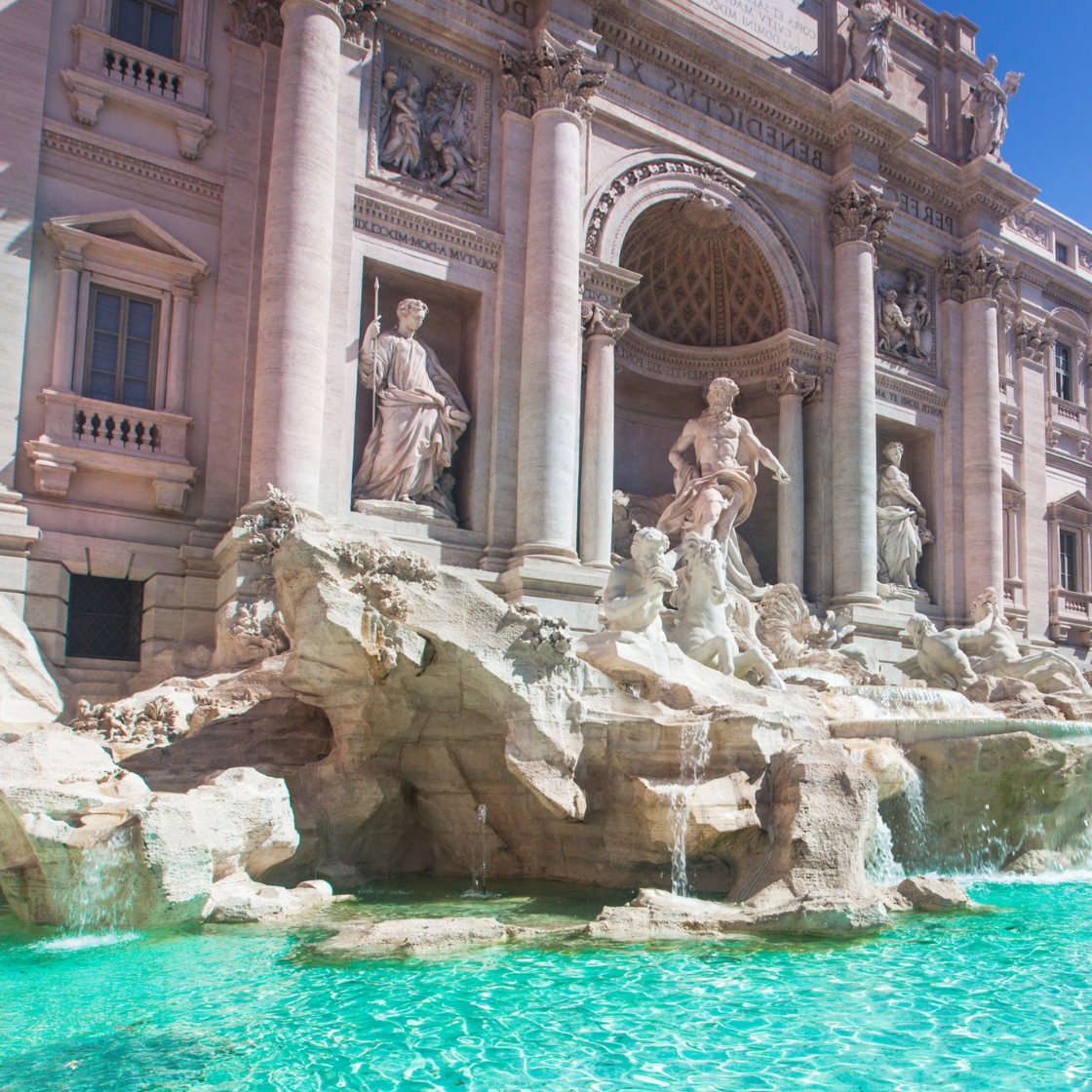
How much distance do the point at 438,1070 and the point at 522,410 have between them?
11028 millimetres

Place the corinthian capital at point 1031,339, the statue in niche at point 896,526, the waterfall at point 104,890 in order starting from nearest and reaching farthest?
the waterfall at point 104,890, the statue in niche at point 896,526, the corinthian capital at point 1031,339

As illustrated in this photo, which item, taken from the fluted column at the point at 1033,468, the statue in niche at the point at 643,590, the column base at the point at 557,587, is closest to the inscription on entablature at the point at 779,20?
the fluted column at the point at 1033,468

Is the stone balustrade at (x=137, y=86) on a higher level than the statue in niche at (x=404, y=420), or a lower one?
higher

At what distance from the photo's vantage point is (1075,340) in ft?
83.6

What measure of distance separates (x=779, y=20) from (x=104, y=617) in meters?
15.8

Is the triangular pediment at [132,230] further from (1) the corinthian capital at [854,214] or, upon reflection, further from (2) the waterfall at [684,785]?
(1) the corinthian capital at [854,214]

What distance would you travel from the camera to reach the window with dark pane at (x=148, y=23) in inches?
527

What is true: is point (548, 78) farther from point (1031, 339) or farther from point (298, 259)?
point (1031, 339)

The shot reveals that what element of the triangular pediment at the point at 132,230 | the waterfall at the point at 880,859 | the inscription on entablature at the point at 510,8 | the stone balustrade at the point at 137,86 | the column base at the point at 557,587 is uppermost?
the inscription on entablature at the point at 510,8

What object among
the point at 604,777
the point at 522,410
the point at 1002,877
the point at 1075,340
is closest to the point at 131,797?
the point at 604,777

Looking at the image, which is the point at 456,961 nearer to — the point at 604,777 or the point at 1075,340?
the point at 604,777

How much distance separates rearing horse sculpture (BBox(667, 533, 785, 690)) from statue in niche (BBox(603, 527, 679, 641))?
128 centimetres

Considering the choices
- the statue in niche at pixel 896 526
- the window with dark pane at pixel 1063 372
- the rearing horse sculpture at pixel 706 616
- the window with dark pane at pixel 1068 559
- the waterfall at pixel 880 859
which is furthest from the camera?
the window with dark pane at pixel 1063 372

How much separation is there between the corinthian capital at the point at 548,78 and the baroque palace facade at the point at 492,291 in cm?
5
